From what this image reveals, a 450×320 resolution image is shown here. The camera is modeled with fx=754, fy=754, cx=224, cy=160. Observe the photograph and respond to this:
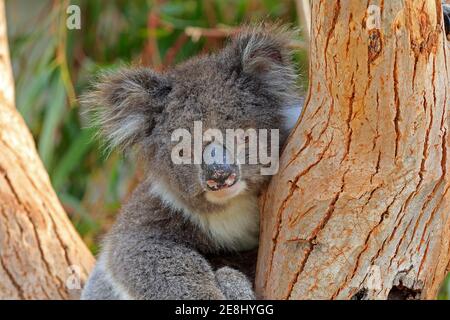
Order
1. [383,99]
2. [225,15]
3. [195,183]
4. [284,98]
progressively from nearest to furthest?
1. [383,99]
2. [195,183]
3. [284,98]
4. [225,15]

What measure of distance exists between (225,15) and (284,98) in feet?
8.22

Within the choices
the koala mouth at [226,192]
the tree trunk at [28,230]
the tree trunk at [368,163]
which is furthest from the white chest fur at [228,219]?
the tree trunk at [28,230]

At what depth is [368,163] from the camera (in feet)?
6.17

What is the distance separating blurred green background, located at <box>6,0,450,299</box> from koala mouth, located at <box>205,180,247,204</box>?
1.83 m

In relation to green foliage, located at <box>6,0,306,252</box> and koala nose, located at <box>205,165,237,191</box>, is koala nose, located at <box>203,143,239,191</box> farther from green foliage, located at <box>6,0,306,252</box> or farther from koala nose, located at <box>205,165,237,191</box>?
green foliage, located at <box>6,0,306,252</box>

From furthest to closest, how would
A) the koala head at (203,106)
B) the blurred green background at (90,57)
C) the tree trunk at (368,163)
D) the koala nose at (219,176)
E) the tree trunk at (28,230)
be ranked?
the blurred green background at (90,57) → the tree trunk at (28,230) → the koala head at (203,106) → the koala nose at (219,176) → the tree trunk at (368,163)

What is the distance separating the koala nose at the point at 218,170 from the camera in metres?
1.96

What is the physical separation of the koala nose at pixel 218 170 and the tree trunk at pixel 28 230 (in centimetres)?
106

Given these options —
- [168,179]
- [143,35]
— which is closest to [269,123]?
[168,179]

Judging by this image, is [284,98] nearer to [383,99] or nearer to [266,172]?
[266,172]

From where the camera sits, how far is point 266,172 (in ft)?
6.99

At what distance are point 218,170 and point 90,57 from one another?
292 centimetres

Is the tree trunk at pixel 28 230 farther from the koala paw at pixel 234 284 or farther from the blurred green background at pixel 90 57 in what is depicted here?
the blurred green background at pixel 90 57

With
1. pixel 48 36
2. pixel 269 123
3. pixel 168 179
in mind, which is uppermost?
pixel 48 36
